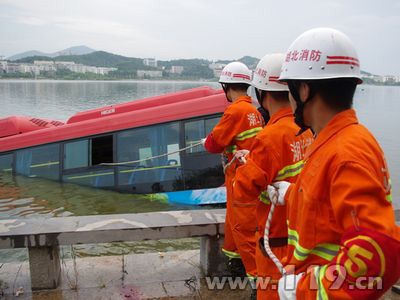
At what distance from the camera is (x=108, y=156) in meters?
7.33

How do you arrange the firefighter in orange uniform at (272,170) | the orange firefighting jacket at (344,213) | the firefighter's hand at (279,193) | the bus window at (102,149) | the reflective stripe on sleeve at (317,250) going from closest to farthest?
the orange firefighting jacket at (344,213)
the reflective stripe on sleeve at (317,250)
the firefighter's hand at (279,193)
the firefighter in orange uniform at (272,170)
the bus window at (102,149)

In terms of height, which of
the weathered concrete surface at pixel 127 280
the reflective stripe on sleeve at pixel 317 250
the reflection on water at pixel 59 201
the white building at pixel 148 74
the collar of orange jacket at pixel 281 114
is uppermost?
the white building at pixel 148 74

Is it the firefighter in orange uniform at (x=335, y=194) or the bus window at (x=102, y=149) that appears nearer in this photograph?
the firefighter in orange uniform at (x=335, y=194)

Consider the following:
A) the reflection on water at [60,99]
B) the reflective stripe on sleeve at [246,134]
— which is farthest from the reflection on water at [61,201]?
the reflection on water at [60,99]

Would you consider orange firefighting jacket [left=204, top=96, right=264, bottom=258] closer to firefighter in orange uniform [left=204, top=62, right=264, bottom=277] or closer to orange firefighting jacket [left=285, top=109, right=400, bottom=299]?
firefighter in orange uniform [left=204, top=62, right=264, bottom=277]

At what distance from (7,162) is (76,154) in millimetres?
1952

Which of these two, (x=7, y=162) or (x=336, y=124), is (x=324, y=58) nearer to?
(x=336, y=124)

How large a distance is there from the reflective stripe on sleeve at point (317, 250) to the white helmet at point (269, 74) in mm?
1198

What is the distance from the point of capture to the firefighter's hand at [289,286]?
1.33 metres

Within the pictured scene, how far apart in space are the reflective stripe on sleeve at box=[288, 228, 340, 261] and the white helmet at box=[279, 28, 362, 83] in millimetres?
640

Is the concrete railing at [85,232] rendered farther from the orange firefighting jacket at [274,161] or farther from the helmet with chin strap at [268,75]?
the helmet with chin strap at [268,75]

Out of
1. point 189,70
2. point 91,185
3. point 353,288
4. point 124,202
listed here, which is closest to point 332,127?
point 353,288

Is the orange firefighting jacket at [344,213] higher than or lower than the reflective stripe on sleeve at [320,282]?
higher

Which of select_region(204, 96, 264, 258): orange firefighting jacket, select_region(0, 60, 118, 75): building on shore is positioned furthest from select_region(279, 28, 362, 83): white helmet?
select_region(0, 60, 118, 75): building on shore
